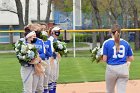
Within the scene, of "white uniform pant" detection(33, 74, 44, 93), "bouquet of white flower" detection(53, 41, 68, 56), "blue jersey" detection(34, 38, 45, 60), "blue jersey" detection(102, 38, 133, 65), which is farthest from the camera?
"bouquet of white flower" detection(53, 41, 68, 56)

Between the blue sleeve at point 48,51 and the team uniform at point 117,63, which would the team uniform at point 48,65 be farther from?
the team uniform at point 117,63

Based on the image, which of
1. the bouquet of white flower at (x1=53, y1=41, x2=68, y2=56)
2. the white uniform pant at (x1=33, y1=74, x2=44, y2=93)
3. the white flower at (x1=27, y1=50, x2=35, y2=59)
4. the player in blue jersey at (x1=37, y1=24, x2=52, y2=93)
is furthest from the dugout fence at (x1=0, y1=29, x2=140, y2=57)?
Result: the white flower at (x1=27, y1=50, x2=35, y2=59)

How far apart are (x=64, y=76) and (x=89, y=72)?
1.88m

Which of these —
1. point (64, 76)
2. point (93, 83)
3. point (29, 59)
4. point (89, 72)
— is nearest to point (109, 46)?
point (29, 59)

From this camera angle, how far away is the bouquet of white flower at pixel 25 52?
988 centimetres

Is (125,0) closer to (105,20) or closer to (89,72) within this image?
(105,20)

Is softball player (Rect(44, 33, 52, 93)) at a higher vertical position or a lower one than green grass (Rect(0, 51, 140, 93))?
higher

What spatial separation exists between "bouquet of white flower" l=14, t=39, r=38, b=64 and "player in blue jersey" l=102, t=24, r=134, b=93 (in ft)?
5.05

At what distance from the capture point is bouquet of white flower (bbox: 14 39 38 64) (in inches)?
389

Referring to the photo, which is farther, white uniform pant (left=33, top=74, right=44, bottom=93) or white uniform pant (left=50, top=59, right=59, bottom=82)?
white uniform pant (left=50, top=59, right=59, bottom=82)

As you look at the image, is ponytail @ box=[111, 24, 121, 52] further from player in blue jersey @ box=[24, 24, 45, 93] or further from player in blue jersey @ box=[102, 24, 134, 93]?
player in blue jersey @ box=[24, 24, 45, 93]

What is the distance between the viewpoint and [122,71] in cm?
969

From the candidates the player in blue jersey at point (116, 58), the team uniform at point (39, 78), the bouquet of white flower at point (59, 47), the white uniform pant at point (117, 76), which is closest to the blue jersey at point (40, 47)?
the team uniform at point (39, 78)

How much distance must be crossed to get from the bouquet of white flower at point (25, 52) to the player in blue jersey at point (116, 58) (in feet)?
5.05
